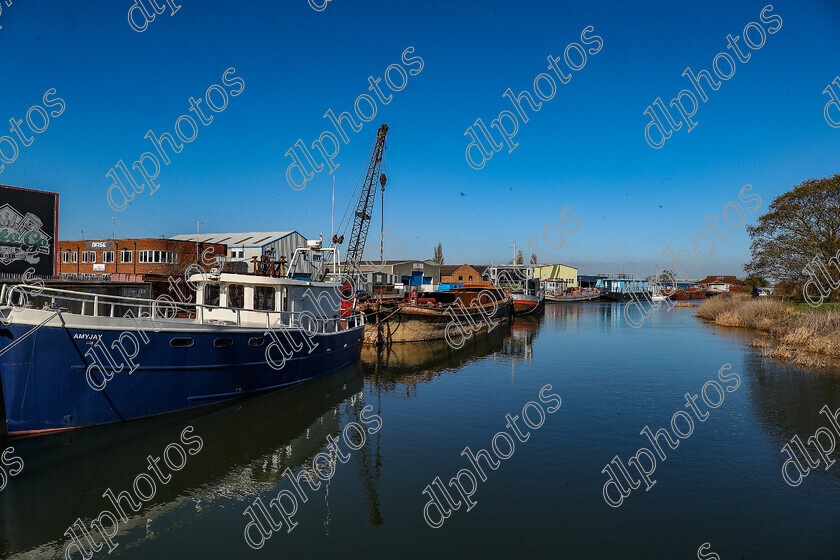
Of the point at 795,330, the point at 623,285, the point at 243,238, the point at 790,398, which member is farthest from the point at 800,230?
the point at 623,285

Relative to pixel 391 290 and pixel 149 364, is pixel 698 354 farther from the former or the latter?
pixel 391 290

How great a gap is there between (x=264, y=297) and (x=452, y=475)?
36.0ft

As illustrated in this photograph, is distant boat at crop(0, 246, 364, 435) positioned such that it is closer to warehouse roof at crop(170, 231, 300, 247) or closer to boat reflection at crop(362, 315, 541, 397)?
boat reflection at crop(362, 315, 541, 397)

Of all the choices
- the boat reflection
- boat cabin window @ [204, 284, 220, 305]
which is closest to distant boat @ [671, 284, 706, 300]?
the boat reflection

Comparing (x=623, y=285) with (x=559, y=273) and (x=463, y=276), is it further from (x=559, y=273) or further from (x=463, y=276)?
(x=463, y=276)

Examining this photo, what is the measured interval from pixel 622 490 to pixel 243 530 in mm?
7659

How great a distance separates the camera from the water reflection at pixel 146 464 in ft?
29.9

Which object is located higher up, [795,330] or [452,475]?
[795,330]

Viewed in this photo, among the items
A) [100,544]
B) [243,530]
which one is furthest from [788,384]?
[100,544]

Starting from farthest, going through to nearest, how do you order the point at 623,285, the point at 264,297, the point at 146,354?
the point at 623,285, the point at 264,297, the point at 146,354

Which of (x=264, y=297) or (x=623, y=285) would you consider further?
(x=623, y=285)

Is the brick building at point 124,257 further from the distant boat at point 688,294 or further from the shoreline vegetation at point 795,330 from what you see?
the distant boat at point 688,294

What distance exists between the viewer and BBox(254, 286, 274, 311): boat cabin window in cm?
1884

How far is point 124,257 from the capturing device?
50125 mm
